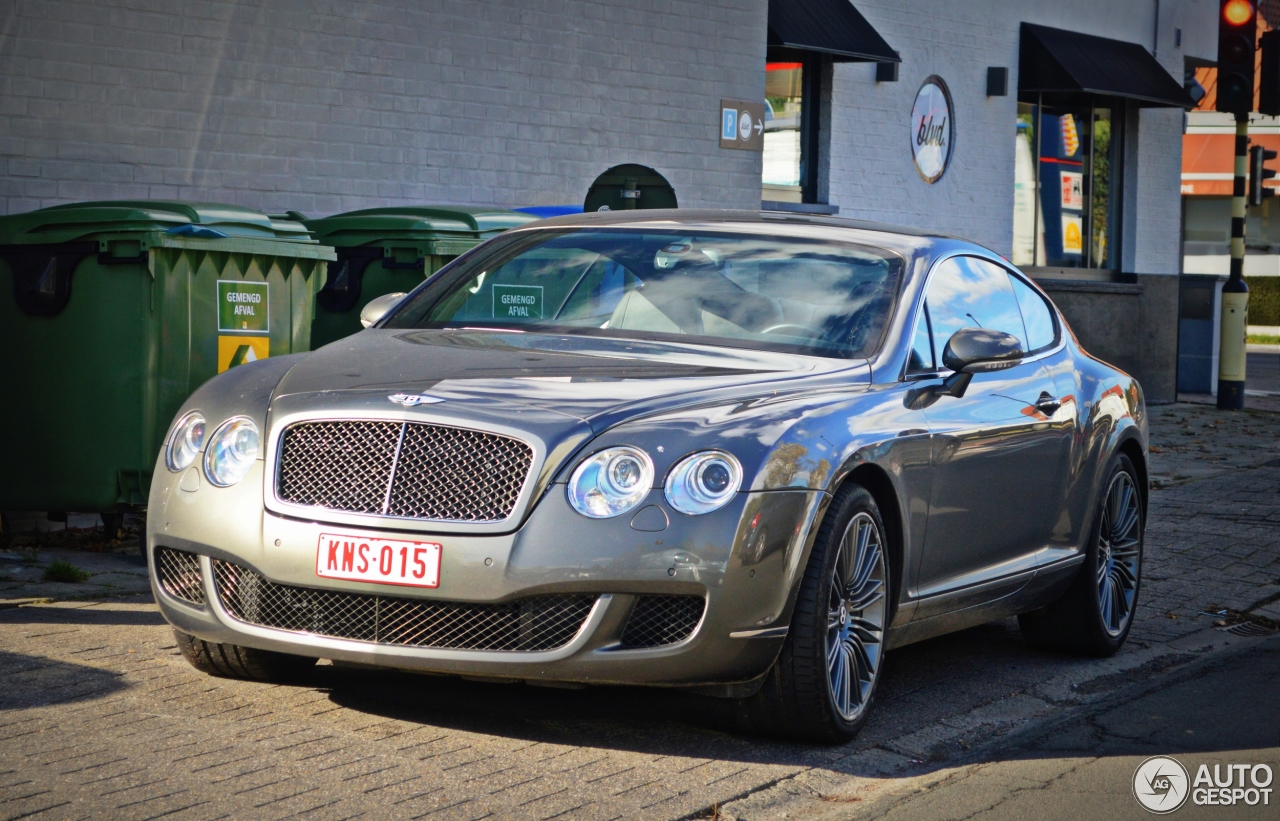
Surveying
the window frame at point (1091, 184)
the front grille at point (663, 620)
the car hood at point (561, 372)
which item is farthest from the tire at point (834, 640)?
the window frame at point (1091, 184)

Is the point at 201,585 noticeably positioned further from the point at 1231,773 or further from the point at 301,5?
the point at 301,5

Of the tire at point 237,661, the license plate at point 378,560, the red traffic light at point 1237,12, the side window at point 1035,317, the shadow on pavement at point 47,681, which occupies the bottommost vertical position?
the shadow on pavement at point 47,681

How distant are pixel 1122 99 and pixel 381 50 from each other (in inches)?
484

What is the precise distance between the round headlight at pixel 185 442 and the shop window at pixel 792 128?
11.5m

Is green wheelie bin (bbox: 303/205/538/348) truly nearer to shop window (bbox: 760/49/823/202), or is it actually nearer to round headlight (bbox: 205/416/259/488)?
round headlight (bbox: 205/416/259/488)

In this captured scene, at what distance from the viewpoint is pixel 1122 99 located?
2059 cm

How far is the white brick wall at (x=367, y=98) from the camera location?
9141mm

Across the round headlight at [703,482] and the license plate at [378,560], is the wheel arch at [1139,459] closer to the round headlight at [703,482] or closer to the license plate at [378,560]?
the round headlight at [703,482]

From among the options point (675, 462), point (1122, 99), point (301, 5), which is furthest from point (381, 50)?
point (1122, 99)

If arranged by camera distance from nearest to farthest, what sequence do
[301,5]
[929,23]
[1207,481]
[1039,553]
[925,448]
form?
[925,448] < [1039,553] < [301,5] < [1207,481] < [929,23]

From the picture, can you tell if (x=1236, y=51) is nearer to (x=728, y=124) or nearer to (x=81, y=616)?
(x=728, y=124)

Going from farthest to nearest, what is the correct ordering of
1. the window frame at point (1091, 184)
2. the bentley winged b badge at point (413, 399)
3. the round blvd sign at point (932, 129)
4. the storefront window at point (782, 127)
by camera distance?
the window frame at point (1091, 184) → the round blvd sign at point (932, 129) → the storefront window at point (782, 127) → the bentley winged b badge at point (413, 399)

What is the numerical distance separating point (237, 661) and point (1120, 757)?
2.54 metres

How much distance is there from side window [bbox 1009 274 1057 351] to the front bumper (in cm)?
232
